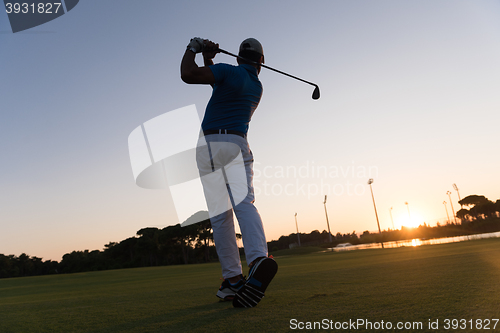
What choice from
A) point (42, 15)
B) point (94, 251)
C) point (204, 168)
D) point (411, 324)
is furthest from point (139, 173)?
point (94, 251)

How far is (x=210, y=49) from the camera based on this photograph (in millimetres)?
2805

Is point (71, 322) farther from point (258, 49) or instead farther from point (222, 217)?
point (258, 49)

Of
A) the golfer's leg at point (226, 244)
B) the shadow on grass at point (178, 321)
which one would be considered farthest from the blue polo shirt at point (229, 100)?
the shadow on grass at point (178, 321)

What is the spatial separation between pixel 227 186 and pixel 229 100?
2.34 feet

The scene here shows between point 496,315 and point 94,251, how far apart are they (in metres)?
84.7

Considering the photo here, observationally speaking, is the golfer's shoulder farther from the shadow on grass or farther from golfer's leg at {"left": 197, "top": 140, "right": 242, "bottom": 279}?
the shadow on grass

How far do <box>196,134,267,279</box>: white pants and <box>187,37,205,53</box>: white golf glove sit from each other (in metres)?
0.70

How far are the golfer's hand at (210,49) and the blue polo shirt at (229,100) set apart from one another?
30 cm

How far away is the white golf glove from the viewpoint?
2.59 metres

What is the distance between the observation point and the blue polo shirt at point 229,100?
2594 millimetres

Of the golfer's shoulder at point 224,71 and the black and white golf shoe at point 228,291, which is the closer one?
the black and white golf shoe at point 228,291

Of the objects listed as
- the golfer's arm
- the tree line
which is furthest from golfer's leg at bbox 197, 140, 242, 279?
the tree line

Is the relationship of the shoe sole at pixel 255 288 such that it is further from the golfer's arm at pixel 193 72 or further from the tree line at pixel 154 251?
the tree line at pixel 154 251

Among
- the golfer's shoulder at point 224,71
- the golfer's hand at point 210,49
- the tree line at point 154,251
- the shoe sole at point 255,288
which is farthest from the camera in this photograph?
the tree line at point 154,251
